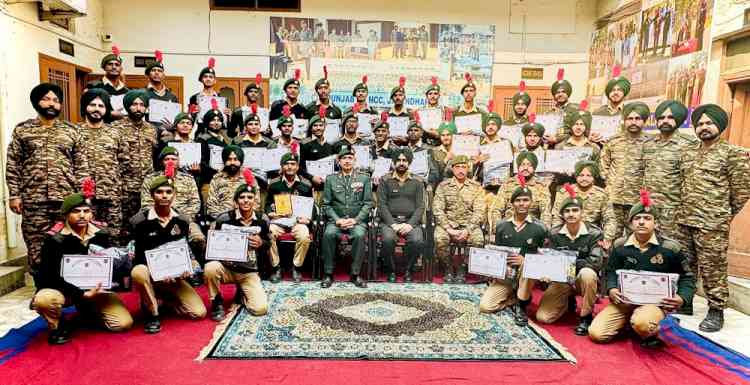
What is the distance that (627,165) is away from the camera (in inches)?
173

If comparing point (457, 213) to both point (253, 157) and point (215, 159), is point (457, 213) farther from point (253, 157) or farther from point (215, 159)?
point (215, 159)

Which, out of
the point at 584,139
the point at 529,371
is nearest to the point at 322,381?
the point at 529,371

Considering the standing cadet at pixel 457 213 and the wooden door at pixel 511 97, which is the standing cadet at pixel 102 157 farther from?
the wooden door at pixel 511 97

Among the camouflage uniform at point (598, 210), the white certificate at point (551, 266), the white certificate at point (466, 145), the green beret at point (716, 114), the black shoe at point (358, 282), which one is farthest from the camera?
the white certificate at point (466, 145)

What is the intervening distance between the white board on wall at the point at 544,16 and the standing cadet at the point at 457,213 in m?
5.37

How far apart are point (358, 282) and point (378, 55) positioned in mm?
Answer: 5712

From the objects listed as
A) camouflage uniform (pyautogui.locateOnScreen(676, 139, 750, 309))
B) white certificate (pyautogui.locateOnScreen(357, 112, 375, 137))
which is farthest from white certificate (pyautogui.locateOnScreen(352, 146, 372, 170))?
camouflage uniform (pyautogui.locateOnScreen(676, 139, 750, 309))

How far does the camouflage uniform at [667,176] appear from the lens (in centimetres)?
410

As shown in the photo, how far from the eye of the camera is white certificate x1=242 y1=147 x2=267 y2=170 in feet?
16.8

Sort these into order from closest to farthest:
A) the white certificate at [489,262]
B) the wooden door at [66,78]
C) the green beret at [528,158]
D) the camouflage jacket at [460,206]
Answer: the white certificate at [489,262]
the green beret at [528,158]
the camouflage jacket at [460,206]
the wooden door at [66,78]

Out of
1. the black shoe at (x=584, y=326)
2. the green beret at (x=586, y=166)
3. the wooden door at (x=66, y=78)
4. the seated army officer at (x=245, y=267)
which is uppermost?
the wooden door at (x=66, y=78)

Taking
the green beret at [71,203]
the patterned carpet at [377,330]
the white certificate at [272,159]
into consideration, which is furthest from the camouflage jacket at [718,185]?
the green beret at [71,203]

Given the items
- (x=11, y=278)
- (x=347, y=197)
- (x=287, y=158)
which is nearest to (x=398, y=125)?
(x=347, y=197)

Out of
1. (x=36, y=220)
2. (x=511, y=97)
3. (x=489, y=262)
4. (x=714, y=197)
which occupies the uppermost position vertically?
(x=511, y=97)
